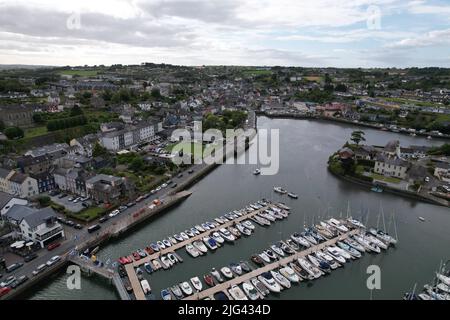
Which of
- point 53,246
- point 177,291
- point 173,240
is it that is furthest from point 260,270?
point 53,246

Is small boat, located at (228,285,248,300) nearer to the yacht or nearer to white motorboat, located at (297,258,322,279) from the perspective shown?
the yacht

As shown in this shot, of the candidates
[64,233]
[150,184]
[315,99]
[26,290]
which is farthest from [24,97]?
[315,99]

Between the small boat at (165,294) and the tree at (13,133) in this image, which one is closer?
the small boat at (165,294)

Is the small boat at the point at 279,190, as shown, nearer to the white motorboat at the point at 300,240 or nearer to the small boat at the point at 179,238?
the white motorboat at the point at 300,240

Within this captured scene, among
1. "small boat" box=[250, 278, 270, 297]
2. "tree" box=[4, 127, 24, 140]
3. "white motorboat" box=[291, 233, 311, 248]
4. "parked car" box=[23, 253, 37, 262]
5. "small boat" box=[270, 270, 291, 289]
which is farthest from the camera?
"tree" box=[4, 127, 24, 140]

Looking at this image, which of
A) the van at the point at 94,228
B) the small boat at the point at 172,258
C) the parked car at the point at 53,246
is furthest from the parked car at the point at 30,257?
the small boat at the point at 172,258

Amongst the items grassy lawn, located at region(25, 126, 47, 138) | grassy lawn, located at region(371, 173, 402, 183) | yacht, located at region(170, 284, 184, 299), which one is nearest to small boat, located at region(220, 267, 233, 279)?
yacht, located at region(170, 284, 184, 299)
